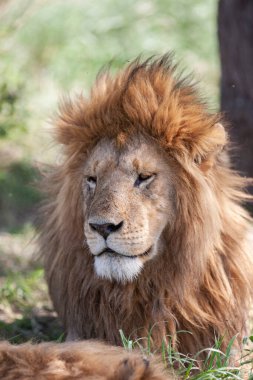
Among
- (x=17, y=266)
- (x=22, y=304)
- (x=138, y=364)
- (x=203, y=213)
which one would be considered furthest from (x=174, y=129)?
(x=17, y=266)

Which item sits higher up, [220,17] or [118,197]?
[220,17]

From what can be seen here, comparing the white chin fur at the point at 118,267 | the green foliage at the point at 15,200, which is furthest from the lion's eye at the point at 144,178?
the green foliage at the point at 15,200

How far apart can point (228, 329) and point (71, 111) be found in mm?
1375

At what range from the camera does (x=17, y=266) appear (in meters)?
6.78

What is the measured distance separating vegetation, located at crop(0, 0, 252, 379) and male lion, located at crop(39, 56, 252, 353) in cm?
150

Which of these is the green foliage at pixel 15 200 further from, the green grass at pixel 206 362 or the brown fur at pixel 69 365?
the brown fur at pixel 69 365

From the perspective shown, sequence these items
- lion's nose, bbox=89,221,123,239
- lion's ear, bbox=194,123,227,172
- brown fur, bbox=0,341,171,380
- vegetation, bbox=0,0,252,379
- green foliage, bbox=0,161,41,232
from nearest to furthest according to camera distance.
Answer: brown fur, bbox=0,341,171,380, lion's nose, bbox=89,221,123,239, lion's ear, bbox=194,123,227,172, vegetation, bbox=0,0,252,379, green foliage, bbox=0,161,41,232

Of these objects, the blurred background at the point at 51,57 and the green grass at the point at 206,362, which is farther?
the blurred background at the point at 51,57

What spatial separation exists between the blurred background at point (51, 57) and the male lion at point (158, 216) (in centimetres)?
181

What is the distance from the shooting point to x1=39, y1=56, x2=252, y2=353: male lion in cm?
442

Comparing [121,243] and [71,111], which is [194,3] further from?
[121,243]

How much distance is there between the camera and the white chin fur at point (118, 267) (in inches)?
168

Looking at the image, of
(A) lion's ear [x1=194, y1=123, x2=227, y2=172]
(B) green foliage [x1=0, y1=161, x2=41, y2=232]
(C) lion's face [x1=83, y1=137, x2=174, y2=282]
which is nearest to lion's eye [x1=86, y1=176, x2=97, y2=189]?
(C) lion's face [x1=83, y1=137, x2=174, y2=282]

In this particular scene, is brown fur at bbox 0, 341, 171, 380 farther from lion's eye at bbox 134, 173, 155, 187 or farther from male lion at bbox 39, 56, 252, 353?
lion's eye at bbox 134, 173, 155, 187
